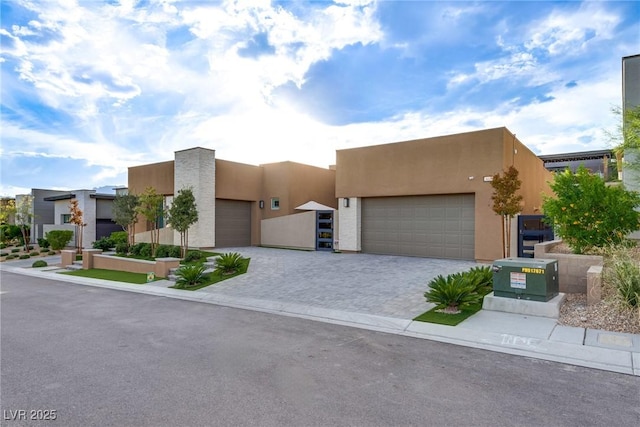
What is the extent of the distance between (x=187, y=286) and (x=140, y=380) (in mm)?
7682

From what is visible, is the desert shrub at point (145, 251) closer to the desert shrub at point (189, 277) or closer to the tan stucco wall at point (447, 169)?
the desert shrub at point (189, 277)

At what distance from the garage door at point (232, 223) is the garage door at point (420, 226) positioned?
7.81 metres

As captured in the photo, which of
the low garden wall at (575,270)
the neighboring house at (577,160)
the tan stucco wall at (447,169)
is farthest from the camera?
the neighboring house at (577,160)

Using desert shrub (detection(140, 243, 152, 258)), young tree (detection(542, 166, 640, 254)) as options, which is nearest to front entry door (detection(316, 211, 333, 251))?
desert shrub (detection(140, 243, 152, 258))

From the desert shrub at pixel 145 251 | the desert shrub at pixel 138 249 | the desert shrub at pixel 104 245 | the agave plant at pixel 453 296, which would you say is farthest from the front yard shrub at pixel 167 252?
the agave plant at pixel 453 296

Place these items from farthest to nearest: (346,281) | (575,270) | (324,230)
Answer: (324,230) → (346,281) → (575,270)

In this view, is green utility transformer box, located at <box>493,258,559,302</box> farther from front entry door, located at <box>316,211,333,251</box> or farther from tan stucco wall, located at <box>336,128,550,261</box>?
front entry door, located at <box>316,211,333,251</box>

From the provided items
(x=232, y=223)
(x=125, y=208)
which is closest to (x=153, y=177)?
(x=125, y=208)

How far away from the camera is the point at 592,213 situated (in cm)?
1055

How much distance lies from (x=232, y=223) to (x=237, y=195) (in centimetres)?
162

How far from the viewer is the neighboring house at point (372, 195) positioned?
14.6m

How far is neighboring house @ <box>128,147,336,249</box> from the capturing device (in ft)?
64.6

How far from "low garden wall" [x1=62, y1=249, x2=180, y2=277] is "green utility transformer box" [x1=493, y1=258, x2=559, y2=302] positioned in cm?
1126

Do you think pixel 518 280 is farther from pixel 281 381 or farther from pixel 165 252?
pixel 165 252
